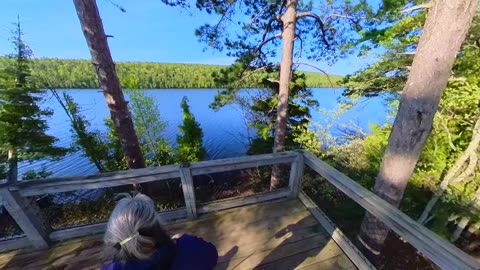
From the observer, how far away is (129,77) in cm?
1147

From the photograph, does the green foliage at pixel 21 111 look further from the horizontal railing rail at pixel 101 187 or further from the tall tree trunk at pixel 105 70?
the horizontal railing rail at pixel 101 187

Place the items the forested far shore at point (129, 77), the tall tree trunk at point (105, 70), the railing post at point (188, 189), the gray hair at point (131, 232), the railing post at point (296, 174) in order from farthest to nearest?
the forested far shore at point (129, 77) → the tall tree trunk at point (105, 70) → the railing post at point (296, 174) → the railing post at point (188, 189) → the gray hair at point (131, 232)

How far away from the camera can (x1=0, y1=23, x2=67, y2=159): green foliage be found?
790 cm

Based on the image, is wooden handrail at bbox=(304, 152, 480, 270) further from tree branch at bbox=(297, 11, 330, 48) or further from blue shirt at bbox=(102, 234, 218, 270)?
tree branch at bbox=(297, 11, 330, 48)

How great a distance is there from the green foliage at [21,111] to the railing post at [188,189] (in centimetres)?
937

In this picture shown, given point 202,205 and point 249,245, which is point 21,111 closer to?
point 202,205

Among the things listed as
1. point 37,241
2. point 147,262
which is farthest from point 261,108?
point 147,262

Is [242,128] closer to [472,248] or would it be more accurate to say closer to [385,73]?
[385,73]

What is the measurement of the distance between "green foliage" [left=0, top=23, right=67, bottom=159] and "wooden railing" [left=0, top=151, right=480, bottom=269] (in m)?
8.42

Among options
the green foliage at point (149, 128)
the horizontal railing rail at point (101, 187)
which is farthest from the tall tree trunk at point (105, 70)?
the green foliage at point (149, 128)

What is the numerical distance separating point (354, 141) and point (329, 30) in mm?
4157

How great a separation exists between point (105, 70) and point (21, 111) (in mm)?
7826

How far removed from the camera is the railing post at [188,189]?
2.39 m

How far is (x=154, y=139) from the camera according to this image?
12.7 meters
